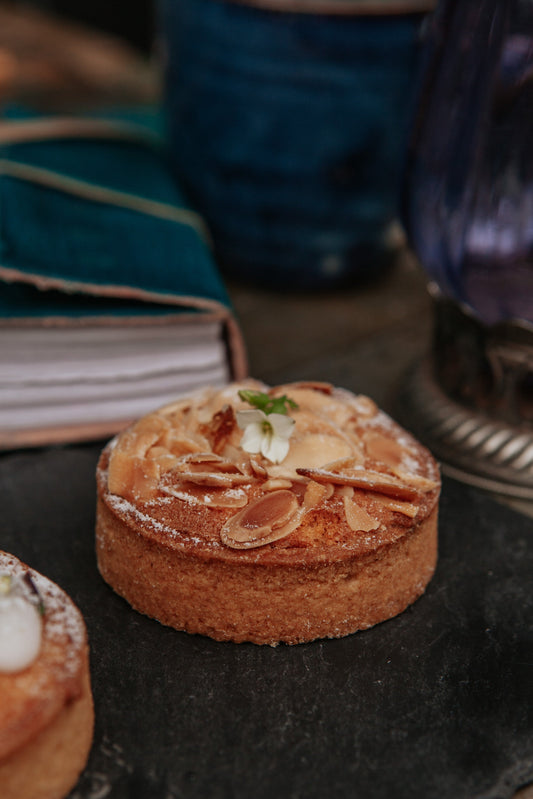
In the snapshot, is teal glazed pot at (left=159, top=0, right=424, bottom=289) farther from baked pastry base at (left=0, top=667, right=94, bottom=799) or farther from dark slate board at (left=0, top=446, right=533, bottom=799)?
baked pastry base at (left=0, top=667, right=94, bottom=799)

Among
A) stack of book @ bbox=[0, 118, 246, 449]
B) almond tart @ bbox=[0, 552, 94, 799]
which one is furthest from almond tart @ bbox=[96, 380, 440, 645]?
stack of book @ bbox=[0, 118, 246, 449]

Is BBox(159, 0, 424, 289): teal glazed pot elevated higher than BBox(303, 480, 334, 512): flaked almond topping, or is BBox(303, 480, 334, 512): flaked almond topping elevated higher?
BBox(159, 0, 424, 289): teal glazed pot

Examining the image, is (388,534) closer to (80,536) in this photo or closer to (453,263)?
(80,536)

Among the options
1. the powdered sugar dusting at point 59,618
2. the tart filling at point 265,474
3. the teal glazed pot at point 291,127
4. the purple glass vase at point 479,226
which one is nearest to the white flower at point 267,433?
the tart filling at point 265,474

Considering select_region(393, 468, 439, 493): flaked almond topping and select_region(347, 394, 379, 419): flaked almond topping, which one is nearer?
select_region(393, 468, 439, 493): flaked almond topping

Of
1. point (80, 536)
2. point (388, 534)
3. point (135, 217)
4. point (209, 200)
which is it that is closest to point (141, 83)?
point (209, 200)

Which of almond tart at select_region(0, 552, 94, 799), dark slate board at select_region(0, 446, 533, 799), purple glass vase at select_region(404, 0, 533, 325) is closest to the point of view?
almond tart at select_region(0, 552, 94, 799)
